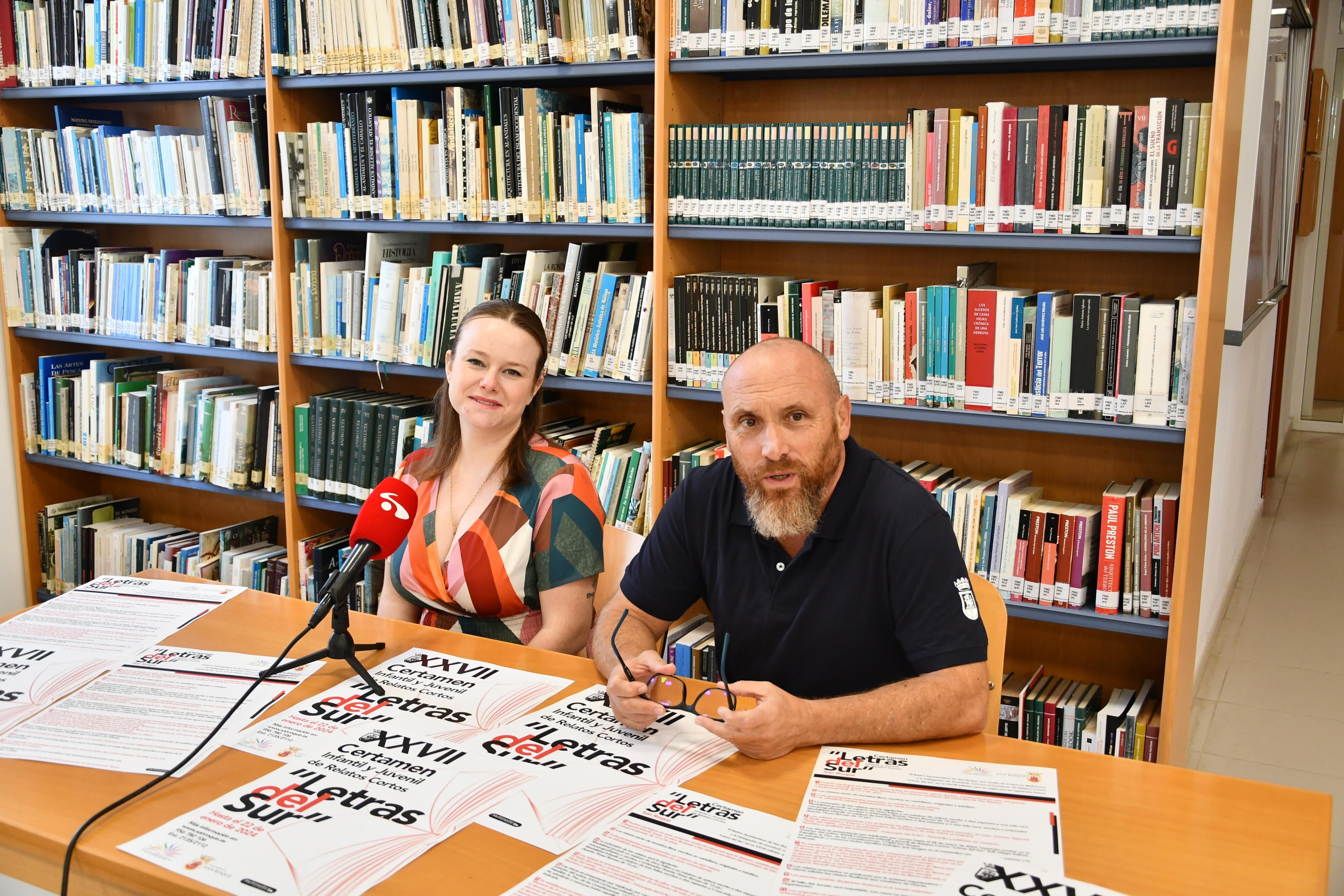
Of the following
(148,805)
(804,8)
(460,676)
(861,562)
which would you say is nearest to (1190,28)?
(804,8)

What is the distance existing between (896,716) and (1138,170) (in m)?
1.59

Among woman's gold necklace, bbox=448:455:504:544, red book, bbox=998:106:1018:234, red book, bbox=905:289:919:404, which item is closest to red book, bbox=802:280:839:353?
red book, bbox=905:289:919:404

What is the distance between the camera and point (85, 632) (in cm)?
194

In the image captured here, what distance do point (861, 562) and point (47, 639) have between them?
142cm

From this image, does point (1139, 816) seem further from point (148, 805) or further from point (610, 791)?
point (148, 805)

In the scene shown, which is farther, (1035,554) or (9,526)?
(9,526)

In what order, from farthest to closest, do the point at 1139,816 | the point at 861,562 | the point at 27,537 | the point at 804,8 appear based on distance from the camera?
the point at 27,537, the point at 804,8, the point at 861,562, the point at 1139,816

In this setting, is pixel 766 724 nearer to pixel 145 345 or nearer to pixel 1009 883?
pixel 1009 883

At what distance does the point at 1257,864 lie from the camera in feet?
3.98

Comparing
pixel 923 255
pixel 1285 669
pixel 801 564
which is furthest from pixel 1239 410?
pixel 801 564

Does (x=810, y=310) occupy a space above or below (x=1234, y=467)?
above

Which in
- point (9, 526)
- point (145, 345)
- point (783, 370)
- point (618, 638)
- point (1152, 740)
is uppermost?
point (783, 370)

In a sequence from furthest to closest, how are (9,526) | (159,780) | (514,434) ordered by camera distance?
(9,526), (514,434), (159,780)

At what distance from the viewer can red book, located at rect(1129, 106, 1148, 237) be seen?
245 centimetres
